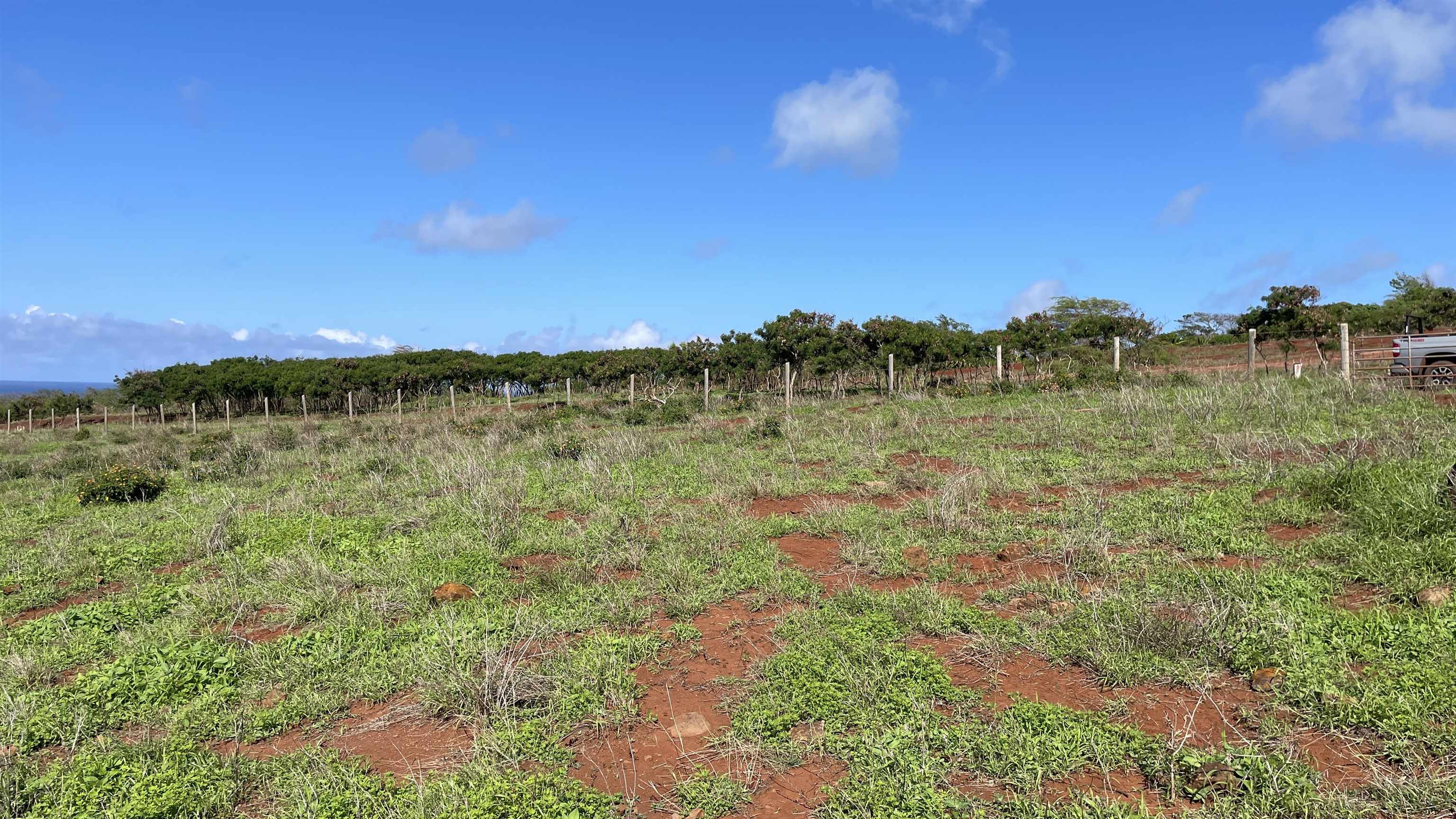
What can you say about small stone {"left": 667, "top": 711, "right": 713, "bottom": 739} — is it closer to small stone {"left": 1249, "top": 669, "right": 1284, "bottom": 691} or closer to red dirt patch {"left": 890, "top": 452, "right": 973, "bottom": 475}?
small stone {"left": 1249, "top": 669, "right": 1284, "bottom": 691}

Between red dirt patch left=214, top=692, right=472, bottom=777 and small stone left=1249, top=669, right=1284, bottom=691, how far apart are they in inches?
163

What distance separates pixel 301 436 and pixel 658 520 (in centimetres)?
1590

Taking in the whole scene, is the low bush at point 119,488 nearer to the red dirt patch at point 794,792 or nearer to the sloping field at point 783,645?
the sloping field at point 783,645

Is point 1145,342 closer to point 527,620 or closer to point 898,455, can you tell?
point 898,455

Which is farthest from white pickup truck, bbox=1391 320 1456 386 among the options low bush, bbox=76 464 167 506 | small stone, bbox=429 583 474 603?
low bush, bbox=76 464 167 506

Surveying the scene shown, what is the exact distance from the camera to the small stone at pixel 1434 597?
14.4ft

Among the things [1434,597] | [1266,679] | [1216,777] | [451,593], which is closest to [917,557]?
[1266,679]

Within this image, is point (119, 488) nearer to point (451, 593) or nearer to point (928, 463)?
point (451, 593)

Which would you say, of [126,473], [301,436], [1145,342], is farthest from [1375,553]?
[1145,342]

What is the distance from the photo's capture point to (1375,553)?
16.6ft

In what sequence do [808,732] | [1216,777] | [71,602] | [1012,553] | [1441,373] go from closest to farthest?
1. [1216,777]
2. [808,732]
3. [1012,553]
4. [71,602]
5. [1441,373]

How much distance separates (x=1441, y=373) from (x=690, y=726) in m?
16.3

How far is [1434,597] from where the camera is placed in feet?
14.6

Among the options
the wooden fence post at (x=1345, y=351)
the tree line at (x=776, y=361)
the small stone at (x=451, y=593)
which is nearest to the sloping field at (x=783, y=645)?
the small stone at (x=451, y=593)
